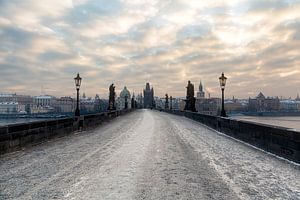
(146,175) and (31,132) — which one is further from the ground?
(31,132)

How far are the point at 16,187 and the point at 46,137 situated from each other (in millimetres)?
9015

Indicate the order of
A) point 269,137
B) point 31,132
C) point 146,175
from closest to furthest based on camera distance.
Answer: point 146,175 < point 269,137 < point 31,132

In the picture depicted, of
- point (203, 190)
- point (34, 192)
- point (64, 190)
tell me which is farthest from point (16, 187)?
point (203, 190)

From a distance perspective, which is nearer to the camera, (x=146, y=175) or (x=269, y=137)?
(x=146, y=175)

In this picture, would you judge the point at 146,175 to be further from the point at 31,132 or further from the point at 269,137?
the point at 31,132

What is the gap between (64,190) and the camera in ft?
19.5

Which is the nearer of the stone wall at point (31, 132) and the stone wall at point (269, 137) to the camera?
the stone wall at point (269, 137)

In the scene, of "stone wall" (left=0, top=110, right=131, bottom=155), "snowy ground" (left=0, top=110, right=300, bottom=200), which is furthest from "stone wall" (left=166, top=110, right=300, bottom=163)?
"stone wall" (left=0, top=110, right=131, bottom=155)

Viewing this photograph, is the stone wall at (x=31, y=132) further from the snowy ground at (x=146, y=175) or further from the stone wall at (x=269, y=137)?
the stone wall at (x=269, y=137)

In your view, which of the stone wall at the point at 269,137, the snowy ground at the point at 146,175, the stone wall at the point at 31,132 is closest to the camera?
the snowy ground at the point at 146,175

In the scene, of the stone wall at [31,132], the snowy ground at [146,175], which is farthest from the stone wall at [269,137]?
the stone wall at [31,132]

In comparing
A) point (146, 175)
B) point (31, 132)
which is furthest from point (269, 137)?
point (31, 132)

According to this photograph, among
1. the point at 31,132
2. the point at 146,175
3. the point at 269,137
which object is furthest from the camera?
the point at 31,132

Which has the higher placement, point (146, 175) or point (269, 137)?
point (269, 137)
